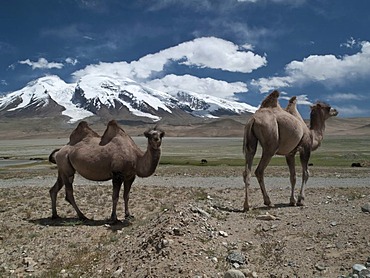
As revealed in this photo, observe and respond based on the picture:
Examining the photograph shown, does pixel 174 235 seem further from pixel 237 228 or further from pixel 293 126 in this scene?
pixel 293 126

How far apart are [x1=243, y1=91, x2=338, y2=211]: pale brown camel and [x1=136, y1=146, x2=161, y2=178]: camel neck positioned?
2858 mm

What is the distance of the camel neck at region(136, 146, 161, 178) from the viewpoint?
12.7 meters

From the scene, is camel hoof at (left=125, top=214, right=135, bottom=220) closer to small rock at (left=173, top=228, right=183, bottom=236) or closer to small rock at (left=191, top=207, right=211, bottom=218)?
small rock at (left=191, top=207, right=211, bottom=218)

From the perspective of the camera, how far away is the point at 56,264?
9.98 metres

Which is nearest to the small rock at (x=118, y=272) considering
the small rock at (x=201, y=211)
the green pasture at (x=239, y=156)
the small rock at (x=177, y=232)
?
the small rock at (x=177, y=232)

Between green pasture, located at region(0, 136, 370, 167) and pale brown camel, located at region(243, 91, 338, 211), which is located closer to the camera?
pale brown camel, located at region(243, 91, 338, 211)

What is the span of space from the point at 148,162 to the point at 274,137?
4.12m

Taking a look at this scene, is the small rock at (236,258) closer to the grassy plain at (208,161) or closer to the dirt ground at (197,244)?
the dirt ground at (197,244)

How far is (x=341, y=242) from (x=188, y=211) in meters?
3.90

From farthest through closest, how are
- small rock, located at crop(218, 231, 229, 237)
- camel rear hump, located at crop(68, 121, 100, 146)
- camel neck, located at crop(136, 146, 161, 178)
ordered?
camel rear hump, located at crop(68, 121, 100, 146) → camel neck, located at crop(136, 146, 161, 178) → small rock, located at crop(218, 231, 229, 237)

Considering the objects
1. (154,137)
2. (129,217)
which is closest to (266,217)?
(154,137)

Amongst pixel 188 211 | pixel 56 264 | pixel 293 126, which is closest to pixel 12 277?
pixel 56 264

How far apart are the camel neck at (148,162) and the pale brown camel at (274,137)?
286cm

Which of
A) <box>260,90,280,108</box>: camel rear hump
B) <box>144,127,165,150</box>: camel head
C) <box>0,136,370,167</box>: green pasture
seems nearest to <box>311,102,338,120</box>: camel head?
<box>260,90,280,108</box>: camel rear hump
